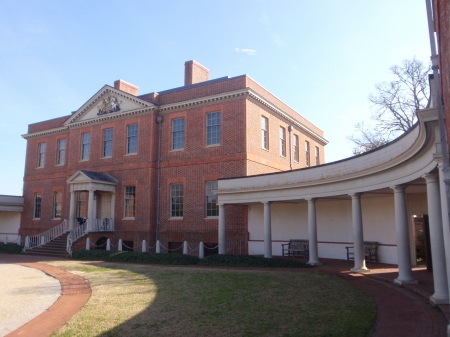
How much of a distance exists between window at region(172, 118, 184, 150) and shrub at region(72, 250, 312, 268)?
24.9ft

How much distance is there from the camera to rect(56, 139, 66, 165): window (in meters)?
31.8

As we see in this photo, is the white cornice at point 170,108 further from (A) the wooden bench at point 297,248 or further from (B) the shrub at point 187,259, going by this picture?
(B) the shrub at point 187,259

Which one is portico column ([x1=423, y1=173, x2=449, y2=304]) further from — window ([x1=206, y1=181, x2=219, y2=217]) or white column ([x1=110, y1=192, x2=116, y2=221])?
white column ([x1=110, y1=192, x2=116, y2=221])

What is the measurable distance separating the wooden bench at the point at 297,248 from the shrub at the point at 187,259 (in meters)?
3.70

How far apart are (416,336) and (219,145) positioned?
56.4 ft

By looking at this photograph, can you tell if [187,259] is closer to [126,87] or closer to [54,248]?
[54,248]

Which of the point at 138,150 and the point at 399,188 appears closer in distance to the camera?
the point at 399,188

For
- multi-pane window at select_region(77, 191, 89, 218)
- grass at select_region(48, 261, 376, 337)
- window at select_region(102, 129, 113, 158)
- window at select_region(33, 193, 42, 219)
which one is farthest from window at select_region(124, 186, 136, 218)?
grass at select_region(48, 261, 376, 337)

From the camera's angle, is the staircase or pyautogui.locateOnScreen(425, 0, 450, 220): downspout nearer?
pyautogui.locateOnScreen(425, 0, 450, 220): downspout

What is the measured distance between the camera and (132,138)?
27.0m

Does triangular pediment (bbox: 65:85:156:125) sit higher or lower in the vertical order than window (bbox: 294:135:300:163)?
higher

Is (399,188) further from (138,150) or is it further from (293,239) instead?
(138,150)

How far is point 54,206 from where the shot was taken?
3141cm

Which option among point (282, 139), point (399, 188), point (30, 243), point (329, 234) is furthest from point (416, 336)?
point (30, 243)
